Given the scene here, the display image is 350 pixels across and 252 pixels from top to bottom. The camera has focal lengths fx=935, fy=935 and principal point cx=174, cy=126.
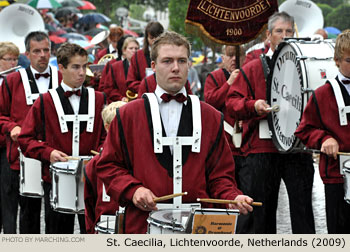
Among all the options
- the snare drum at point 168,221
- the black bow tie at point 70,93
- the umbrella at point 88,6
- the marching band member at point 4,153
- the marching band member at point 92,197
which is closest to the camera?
the snare drum at point 168,221

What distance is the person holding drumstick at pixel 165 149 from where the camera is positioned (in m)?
5.05

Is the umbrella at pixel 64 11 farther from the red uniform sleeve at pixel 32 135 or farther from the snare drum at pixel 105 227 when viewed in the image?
the snare drum at pixel 105 227

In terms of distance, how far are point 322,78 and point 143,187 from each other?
8.84 feet

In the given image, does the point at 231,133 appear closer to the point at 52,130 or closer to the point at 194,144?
the point at 52,130

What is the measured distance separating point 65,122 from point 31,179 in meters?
0.70

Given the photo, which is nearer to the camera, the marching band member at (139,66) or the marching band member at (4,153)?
the marching band member at (4,153)

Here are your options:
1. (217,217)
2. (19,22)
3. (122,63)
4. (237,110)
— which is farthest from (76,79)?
(19,22)

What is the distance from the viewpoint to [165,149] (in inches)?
200

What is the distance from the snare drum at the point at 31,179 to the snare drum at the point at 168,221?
283cm

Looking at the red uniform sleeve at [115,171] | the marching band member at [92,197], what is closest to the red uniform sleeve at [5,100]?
the marching band member at [92,197]

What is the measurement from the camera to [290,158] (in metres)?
7.77

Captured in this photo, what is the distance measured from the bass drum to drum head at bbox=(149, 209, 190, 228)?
8.21 ft

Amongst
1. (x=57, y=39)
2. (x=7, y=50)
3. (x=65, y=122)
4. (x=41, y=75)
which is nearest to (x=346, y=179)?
(x=65, y=122)

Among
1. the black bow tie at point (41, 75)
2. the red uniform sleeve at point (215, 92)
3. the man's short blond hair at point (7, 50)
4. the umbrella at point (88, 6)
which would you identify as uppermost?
the umbrella at point (88, 6)
